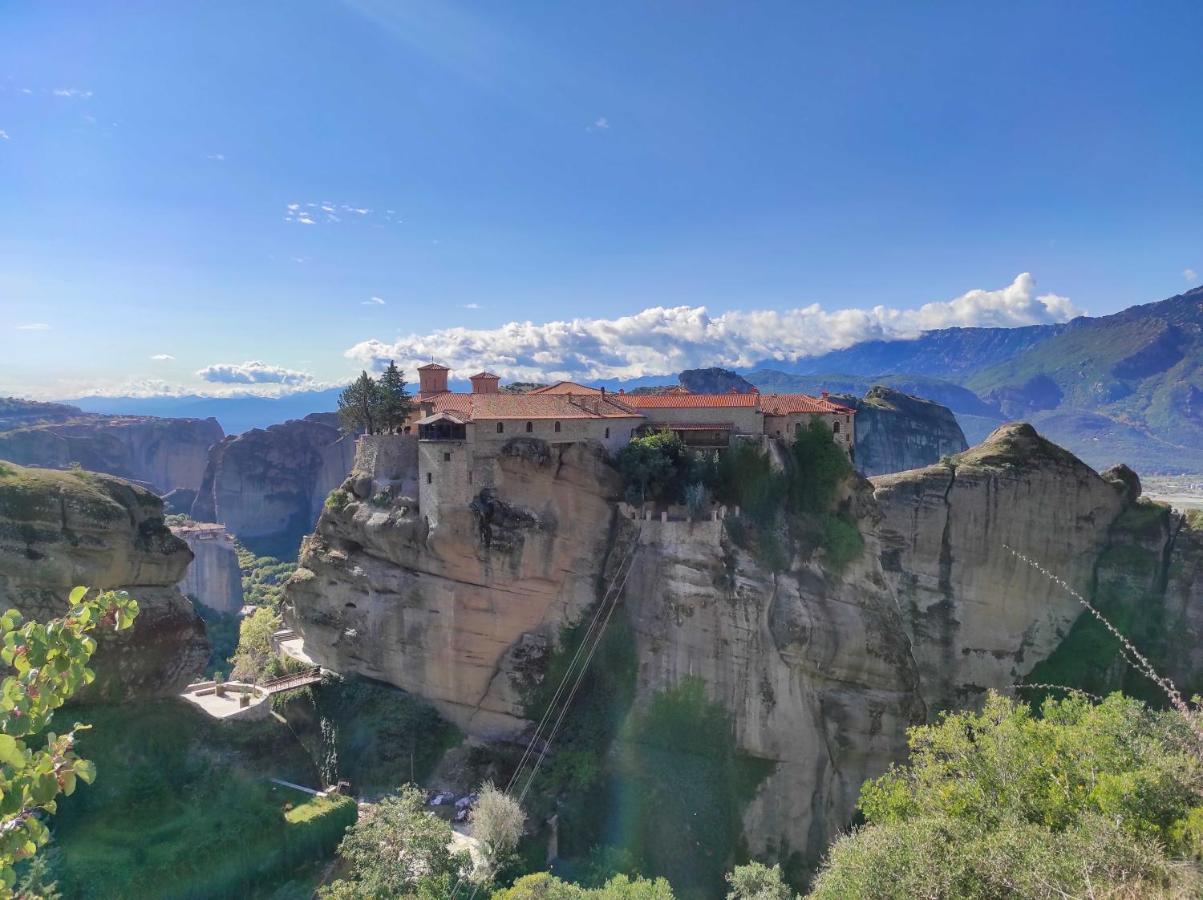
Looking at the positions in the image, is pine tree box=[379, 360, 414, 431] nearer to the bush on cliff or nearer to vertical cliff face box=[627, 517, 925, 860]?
vertical cliff face box=[627, 517, 925, 860]

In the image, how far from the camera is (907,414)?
Result: 115 metres

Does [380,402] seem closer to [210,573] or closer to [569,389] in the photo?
[569,389]

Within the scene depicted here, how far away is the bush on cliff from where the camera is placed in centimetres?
1130

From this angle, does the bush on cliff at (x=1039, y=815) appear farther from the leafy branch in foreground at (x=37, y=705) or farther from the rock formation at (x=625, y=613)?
the leafy branch in foreground at (x=37, y=705)

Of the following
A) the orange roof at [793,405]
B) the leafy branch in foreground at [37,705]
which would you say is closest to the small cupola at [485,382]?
the orange roof at [793,405]

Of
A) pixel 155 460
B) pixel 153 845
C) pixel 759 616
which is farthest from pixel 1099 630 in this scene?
pixel 155 460

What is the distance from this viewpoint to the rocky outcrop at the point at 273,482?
107812 millimetres

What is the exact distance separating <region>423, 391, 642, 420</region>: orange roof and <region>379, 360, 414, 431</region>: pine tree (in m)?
1.21

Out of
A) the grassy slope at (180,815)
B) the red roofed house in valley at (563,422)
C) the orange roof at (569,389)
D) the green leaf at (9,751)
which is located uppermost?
the orange roof at (569,389)

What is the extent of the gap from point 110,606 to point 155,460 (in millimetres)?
156874

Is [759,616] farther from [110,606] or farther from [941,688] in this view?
[110,606]

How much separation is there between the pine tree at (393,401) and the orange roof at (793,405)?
58.3 feet

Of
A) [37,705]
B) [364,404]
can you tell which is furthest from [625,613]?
[37,705]

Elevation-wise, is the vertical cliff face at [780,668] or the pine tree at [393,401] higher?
the pine tree at [393,401]
